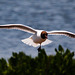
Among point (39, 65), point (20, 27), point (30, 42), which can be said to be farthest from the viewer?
point (30, 42)

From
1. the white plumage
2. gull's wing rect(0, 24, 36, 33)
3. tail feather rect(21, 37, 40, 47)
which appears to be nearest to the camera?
gull's wing rect(0, 24, 36, 33)

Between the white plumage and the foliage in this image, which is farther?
the white plumage

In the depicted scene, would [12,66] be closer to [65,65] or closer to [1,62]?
[1,62]

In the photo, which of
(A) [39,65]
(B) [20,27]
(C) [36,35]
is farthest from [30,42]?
(A) [39,65]

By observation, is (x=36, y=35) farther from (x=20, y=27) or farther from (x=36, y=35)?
(x=20, y=27)

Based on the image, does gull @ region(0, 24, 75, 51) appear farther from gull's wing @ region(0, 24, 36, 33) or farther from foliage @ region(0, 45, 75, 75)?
foliage @ region(0, 45, 75, 75)

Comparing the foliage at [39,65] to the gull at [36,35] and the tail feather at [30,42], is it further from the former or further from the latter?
the tail feather at [30,42]

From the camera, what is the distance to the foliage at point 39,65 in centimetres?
1128

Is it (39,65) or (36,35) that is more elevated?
(39,65)

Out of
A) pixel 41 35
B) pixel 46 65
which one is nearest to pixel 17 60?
pixel 46 65

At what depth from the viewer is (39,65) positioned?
37.4ft

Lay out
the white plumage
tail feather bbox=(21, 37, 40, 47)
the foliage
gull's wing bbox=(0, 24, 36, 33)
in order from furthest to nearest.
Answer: tail feather bbox=(21, 37, 40, 47), the white plumage, gull's wing bbox=(0, 24, 36, 33), the foliage

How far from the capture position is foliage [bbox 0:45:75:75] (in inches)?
444

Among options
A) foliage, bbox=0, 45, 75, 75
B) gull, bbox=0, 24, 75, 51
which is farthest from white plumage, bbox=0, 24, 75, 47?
foliage, bbox=0, 45, 75, 75
